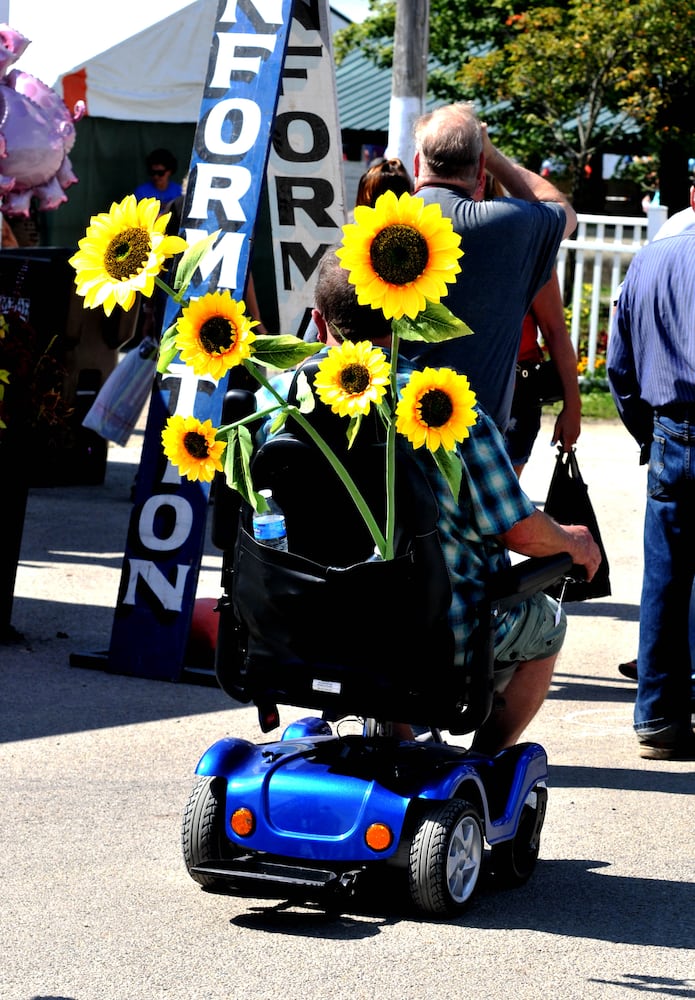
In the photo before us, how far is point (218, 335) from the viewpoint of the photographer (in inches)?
144

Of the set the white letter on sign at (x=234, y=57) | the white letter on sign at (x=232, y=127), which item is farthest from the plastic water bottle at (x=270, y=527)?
the white letter on sign at (x=234, y=57)

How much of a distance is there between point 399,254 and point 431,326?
194mm

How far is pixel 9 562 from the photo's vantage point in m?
6.60

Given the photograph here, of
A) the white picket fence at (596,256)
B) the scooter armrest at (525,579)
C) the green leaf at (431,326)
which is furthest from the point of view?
the white picket fence at (596,256)

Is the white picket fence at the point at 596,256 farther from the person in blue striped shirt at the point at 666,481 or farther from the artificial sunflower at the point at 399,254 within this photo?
the artificial sunflower at the point at 399,254

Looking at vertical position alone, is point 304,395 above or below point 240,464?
above

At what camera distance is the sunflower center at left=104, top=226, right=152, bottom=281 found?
3.60 metres

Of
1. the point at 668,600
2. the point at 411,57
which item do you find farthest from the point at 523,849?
the point at 411,57

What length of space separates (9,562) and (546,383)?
2273 mm

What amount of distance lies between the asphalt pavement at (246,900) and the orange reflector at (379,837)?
206 millimetres

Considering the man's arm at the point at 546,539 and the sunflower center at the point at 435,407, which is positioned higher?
the sunflower center at the point at 435,407

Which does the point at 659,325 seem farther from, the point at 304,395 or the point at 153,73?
the point at 153,73

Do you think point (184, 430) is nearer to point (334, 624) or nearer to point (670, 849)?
point (334, 624)

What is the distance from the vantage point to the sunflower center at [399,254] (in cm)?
357
